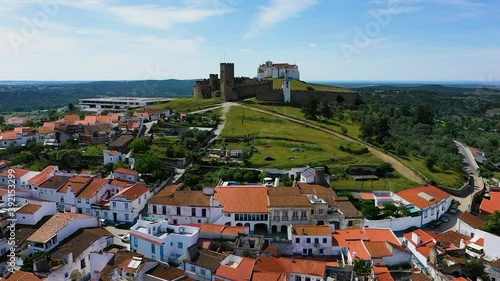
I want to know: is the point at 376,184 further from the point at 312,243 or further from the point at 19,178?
the point at 19,178

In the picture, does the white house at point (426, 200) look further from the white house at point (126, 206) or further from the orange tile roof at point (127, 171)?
the orange tile roof at point (127, 171)

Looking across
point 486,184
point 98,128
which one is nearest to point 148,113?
point 98,128

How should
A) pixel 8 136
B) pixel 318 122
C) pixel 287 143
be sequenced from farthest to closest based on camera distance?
pixel 318 122, pixel 8 136, pixel 287 143

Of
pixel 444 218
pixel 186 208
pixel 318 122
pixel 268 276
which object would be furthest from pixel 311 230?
pixel 318 122

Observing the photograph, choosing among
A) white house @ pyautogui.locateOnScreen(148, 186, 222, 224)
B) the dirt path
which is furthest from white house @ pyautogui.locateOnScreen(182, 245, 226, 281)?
the dirt path

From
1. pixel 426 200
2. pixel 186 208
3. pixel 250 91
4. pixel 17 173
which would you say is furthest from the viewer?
pixel 250 91

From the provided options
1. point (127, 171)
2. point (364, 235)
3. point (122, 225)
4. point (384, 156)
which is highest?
point (127, 171)
